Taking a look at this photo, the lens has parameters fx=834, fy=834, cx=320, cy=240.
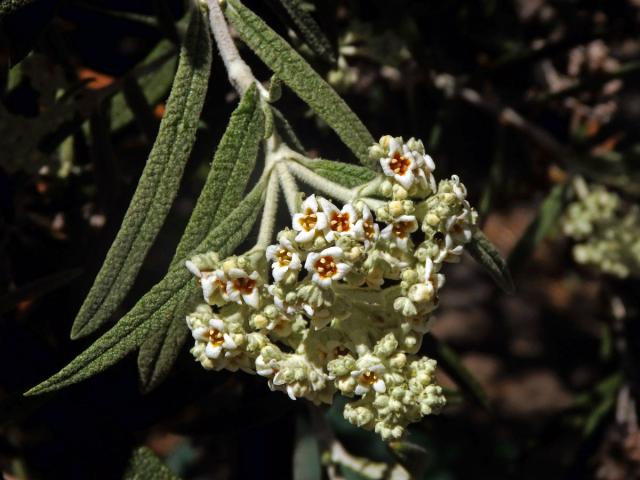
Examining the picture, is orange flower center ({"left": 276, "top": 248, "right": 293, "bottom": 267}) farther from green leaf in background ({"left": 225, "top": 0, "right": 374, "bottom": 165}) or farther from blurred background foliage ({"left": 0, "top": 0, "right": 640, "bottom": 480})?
blurred background foliage ({"left": 0, "top": 0, "right": 640, "bottom": 480})

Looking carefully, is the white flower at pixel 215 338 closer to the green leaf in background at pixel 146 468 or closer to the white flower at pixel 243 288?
the white flower at pixel 243 288

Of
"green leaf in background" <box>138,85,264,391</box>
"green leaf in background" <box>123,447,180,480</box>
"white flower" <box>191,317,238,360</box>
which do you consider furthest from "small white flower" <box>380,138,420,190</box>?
"green leaf in background" <box>123,447,180,480</box>

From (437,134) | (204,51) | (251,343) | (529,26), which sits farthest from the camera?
(529,26)

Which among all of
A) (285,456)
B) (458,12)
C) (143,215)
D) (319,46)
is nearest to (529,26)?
(458,12)

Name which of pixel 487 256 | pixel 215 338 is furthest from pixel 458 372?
pixel 215 338

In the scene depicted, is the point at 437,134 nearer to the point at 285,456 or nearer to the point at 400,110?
the point at 400,110

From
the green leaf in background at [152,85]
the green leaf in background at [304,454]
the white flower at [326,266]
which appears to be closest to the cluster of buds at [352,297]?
the white flower at [326,266]

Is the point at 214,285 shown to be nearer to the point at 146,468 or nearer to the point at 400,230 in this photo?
the point at 400,230
